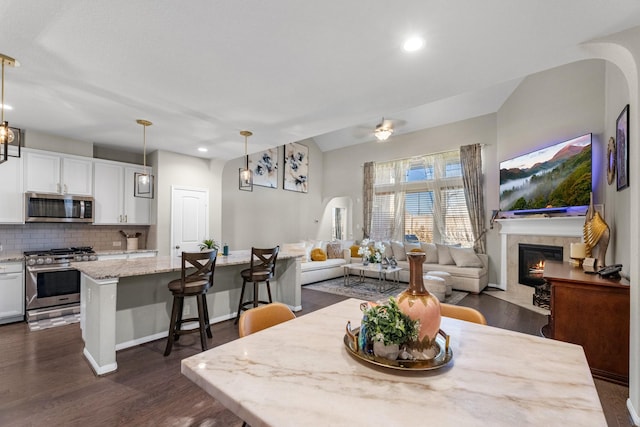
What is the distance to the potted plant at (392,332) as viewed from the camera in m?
1.01

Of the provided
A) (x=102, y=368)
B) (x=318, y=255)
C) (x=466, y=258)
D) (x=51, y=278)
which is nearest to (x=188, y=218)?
(x=51, y=278)

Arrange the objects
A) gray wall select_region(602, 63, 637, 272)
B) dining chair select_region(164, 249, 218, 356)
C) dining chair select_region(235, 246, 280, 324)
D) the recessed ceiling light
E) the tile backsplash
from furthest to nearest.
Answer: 1. the tile backsplash
2. dining chair select_region(235, 246, 280, 324)
3. dining chair select_region(164, 249, 218, 356)
4. gray wall select_region(602, 63, 637, 272)
5. the recessed ceiling light

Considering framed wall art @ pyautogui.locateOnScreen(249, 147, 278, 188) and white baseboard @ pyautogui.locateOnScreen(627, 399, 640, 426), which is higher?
framed wall art @ pyautogui.locateOnScreen(249, 147, 278, 188)

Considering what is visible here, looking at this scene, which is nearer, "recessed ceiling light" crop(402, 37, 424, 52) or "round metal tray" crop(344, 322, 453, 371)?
"round metal tray" crop(344, 322, 453, 371)

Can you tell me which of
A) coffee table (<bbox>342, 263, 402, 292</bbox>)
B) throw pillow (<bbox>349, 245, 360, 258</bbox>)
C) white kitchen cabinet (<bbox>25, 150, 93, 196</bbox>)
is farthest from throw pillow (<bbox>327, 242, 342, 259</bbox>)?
white kitchen cabinet (<bbox>25, 150, 93, 196</bbox>)

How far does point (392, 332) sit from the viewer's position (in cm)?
101

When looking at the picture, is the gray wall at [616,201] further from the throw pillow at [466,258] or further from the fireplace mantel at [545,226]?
the throw pillow at [466,258]

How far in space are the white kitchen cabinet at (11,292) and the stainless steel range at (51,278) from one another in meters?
0.07

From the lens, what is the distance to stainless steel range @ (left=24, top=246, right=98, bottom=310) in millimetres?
3782

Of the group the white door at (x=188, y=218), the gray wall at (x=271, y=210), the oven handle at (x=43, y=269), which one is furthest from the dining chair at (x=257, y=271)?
the gray wall at (x=271, y=210)

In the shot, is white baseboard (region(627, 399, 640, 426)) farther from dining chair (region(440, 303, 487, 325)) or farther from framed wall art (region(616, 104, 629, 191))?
framed wall art (region(616, 104, 629, 191))

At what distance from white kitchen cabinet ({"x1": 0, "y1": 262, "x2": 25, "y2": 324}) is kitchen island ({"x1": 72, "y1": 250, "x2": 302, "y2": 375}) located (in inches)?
59.8

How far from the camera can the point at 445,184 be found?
6.83 meters

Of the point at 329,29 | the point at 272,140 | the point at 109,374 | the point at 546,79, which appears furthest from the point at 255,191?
the point at 546,79
